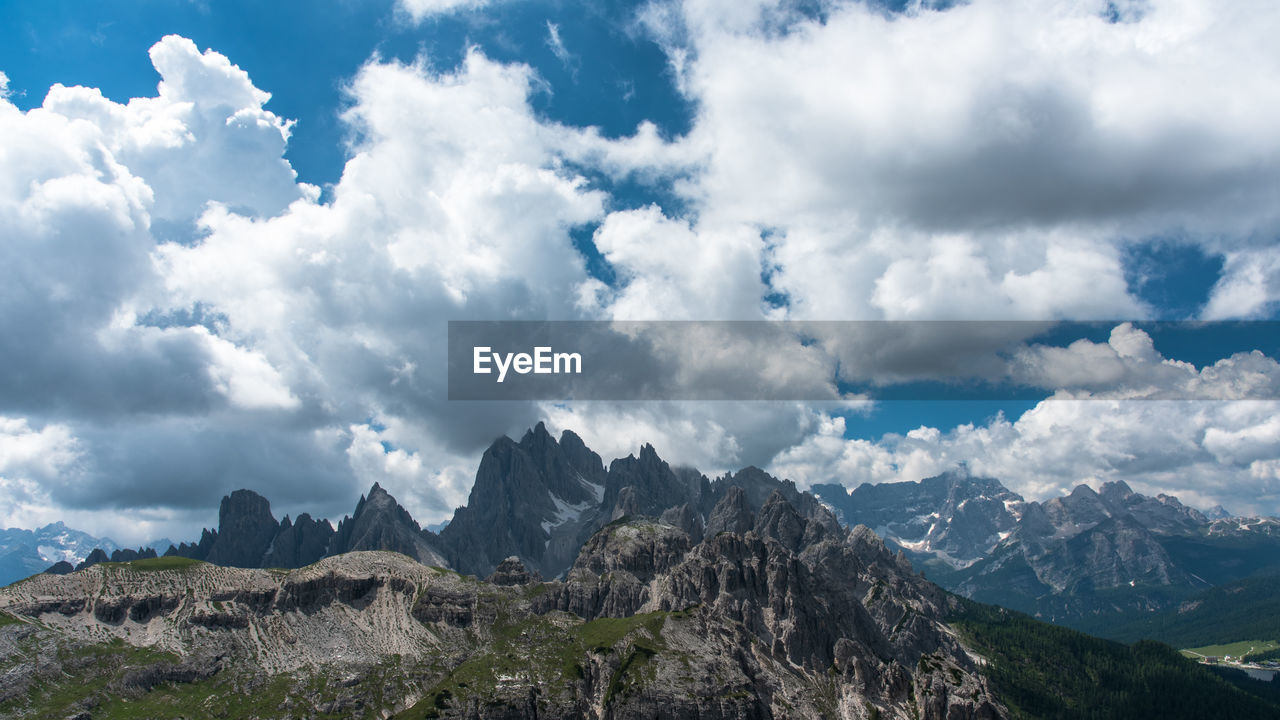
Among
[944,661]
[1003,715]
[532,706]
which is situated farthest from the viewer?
[532,706]

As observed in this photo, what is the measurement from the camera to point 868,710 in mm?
190375

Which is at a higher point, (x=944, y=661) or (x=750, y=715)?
(x=944, y=661)

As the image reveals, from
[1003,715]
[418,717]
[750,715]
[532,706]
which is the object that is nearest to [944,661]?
[1003,715]

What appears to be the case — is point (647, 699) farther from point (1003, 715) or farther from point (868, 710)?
point (1003, 715)

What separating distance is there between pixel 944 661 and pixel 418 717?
430ft

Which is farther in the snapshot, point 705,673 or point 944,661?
point 705,673

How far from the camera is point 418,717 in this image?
192 metres

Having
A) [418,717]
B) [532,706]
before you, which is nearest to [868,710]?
[532,706]

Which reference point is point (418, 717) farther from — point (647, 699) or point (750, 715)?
point (750, 715)

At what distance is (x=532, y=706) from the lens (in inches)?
7835

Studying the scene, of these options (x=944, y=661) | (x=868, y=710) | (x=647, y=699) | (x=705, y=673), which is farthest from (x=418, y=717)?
(x=944, y=661)

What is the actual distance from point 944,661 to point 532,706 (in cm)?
10450

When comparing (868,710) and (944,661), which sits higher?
(944,661)

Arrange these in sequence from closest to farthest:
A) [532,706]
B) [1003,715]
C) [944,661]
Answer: [1003,715] < [944,661] < [532,706]
